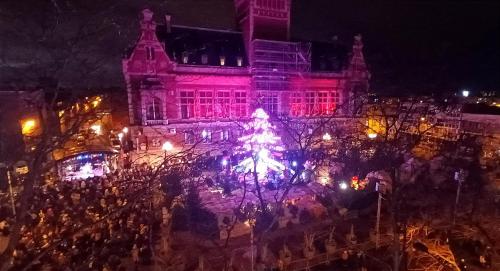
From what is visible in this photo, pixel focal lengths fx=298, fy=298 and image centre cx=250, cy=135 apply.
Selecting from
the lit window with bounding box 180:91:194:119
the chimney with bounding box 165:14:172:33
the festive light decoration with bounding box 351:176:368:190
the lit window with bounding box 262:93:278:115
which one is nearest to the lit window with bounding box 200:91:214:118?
the lit window with bounding box 180:91:194:119

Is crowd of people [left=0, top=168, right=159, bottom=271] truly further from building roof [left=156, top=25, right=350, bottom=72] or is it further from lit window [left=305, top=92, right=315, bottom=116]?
lit window [left=305, top=92, right=315, bottom=116]

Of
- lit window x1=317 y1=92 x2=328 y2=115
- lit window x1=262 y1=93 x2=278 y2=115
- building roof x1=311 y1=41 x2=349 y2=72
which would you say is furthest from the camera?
lit window x1=317 y1=92 x2=328 y2=115

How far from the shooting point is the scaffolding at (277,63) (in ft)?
116

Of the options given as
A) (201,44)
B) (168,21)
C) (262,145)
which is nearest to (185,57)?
(201,44)

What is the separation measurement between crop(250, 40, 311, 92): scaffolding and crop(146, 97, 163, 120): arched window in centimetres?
1151

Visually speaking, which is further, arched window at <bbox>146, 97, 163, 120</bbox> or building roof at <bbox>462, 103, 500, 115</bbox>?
building roof at <bbox>462, 103, 500, 115</bbox>

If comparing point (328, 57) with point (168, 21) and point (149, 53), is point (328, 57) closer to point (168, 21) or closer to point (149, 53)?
point (168, 21)

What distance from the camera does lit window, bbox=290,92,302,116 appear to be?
126ft

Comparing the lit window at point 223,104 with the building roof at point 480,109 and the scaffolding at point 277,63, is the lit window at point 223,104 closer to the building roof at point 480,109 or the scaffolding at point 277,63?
the scaffolding at point 277,63

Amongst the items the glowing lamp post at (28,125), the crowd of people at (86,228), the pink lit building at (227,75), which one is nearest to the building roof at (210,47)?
the pink lit building at (227,75)

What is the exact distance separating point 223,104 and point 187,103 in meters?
4.27

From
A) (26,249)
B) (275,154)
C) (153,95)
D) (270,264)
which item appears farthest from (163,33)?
(270,264)

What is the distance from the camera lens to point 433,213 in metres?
18.5

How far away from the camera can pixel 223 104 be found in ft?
116
